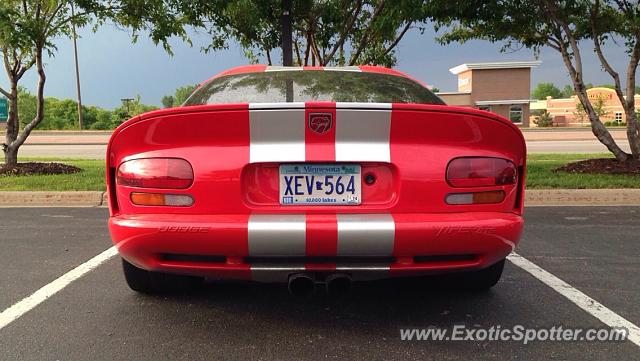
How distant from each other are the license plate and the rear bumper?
8 centimetres

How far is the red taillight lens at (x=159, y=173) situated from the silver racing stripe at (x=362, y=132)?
72cm

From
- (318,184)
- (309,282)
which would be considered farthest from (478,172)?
(309,282)

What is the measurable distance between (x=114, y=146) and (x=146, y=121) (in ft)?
0.77

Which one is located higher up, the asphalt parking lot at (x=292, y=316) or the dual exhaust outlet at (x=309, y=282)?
the dual exhaust outlet at (x=309, y=282)

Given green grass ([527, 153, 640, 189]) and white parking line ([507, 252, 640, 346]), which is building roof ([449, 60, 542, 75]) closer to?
green grass ([527, 153, 640, 189])

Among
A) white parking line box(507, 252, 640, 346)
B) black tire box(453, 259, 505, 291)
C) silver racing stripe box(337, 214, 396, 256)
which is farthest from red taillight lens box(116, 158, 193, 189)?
white parking line box(507, 252, 640, 346)

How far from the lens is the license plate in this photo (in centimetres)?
228

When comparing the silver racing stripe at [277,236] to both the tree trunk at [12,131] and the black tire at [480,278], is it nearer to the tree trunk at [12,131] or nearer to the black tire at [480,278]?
the black tire at [480,278]

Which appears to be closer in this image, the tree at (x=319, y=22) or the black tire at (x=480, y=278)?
the black tire at (x=480, y=278)

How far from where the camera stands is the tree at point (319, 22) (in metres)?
8.92

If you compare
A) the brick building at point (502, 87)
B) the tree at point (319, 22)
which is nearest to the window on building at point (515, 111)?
the brick building at point (502, 87)

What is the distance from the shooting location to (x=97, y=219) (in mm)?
5754

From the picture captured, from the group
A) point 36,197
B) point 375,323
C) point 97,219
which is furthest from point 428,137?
point 36,197

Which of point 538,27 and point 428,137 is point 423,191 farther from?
point 538,27
